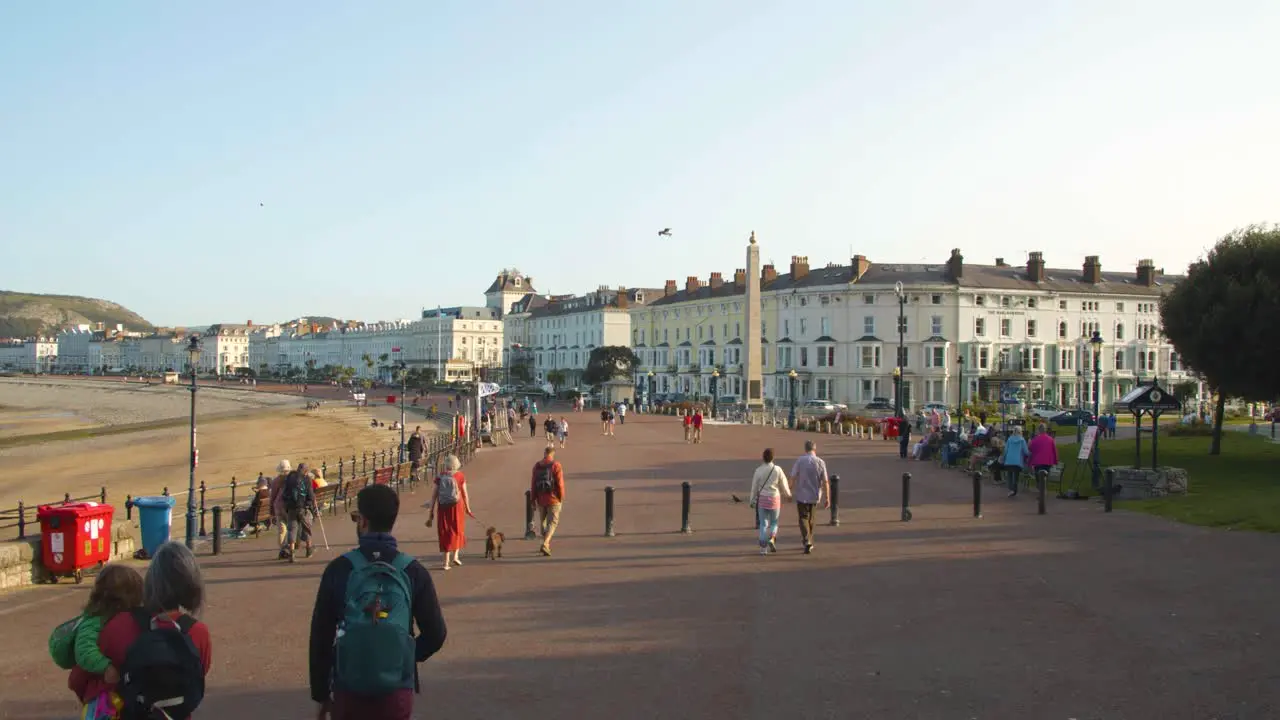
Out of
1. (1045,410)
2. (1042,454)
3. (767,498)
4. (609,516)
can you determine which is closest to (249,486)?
(609,516)

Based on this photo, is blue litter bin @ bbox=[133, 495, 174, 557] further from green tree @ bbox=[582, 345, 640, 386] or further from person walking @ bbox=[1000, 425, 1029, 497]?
green tree @ bbox=[582, 345, 640, 386]

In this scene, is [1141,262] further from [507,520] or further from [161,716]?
[161,716]

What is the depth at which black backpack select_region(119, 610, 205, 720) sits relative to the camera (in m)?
4.25

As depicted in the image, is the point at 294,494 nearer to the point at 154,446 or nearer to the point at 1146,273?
the point at 154,446

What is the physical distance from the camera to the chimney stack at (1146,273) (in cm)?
7981

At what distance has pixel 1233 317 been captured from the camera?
28.3 m

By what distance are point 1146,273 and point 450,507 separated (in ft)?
264

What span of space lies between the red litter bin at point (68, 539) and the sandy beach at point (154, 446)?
640 inches

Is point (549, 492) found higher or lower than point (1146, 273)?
lower

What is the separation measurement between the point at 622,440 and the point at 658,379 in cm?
5951

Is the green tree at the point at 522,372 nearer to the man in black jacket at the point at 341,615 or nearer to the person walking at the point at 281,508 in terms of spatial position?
the person walking at the point at 281,508

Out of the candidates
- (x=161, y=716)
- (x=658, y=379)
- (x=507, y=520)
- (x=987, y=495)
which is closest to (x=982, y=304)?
(x=658, y=379)

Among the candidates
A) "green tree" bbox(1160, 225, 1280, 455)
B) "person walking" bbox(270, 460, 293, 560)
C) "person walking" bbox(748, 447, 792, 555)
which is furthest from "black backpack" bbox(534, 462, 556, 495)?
"green tree" bbox(1160, 225, 1280, 455)

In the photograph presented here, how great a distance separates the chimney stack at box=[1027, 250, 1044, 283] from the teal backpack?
7928 cm
